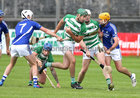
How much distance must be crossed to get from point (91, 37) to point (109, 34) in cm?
80

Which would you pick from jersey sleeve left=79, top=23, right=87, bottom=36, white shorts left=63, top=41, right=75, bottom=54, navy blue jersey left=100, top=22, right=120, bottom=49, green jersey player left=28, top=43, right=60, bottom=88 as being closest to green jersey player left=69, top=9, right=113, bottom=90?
jersey sleeve left=79, top=23, right=87, bottom=36

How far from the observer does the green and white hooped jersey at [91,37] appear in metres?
11.8

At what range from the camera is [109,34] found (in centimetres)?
1249

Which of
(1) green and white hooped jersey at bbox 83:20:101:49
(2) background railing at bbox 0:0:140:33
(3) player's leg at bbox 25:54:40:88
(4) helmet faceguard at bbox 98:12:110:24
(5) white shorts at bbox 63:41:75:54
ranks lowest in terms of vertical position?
(2) background railing at bbox 0:0:140:33

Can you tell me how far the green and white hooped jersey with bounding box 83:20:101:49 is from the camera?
1179 cm

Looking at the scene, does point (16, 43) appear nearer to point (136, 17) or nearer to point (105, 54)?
point (105, 54)

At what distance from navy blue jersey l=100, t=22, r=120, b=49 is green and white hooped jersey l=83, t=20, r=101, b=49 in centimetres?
55

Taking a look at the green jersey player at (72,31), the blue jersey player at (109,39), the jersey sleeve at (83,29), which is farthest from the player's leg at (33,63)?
the blue jersey player at (109,39)

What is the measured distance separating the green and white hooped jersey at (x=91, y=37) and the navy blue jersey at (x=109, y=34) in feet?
1.81

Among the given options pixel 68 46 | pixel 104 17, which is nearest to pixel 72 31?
pixel 68 46

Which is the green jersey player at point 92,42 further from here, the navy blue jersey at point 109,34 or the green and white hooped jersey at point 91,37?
the navy blue jersey at point 109,34

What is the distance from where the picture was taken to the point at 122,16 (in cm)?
3055

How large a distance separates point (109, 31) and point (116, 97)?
3.21 m

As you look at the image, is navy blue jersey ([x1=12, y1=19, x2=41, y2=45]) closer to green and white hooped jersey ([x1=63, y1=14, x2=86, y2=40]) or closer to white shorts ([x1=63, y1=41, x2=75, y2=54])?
green and white hooped jersey ([x1=63, y1=14, x2=86, y2=40])
